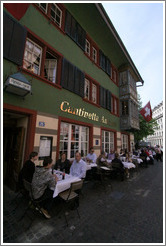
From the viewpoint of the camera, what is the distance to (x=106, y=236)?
2.51 metres

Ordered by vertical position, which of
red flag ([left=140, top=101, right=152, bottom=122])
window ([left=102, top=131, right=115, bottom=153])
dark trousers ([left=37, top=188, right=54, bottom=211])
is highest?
red flag ([left=140, top=101, right=152, bottom=122])

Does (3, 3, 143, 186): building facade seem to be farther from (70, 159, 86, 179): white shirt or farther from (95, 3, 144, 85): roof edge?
(70, 159, 86, 179): white shirt

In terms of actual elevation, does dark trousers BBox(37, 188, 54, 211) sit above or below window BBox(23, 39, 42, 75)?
below

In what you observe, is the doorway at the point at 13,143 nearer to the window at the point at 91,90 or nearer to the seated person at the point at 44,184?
the seated person at the point at 44,184

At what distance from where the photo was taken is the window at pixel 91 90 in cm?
876

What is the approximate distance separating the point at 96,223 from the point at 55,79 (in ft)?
20.3

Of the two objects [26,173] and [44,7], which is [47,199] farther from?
[44,7]

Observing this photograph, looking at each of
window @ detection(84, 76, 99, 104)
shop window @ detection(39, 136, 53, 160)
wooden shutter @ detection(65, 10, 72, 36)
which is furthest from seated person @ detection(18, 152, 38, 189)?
wooden shutter @ detection(65, 10, 72, 36)

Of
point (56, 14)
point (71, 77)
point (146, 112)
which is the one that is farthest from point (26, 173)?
point (146, 112)

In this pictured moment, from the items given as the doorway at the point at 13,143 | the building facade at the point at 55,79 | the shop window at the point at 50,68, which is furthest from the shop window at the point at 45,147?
the shop window at the point at 50,68

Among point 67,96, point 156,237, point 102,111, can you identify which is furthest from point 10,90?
point 102,111

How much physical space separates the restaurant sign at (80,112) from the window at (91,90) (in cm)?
109

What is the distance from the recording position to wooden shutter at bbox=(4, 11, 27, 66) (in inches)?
171

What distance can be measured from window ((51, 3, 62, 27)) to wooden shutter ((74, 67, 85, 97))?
277 centimetres
